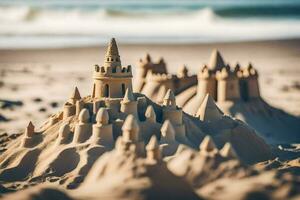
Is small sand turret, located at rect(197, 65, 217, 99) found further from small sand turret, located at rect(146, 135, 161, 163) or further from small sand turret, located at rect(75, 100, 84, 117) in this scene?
small sand turret, located at rect(146, 135, 161, 163)

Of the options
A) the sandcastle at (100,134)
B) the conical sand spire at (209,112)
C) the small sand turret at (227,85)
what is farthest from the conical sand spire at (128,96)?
the small sand turret at (227,85)

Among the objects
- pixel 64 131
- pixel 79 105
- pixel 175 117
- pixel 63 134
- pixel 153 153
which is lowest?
pixel 153 153

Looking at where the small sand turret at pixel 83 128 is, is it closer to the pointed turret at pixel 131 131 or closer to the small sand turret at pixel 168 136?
the small sand turret at pixel 168 136

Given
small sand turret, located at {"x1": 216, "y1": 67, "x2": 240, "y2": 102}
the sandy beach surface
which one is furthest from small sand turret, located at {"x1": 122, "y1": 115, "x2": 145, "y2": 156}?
the sandy beach surface

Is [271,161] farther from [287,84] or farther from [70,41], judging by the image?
[70,41]

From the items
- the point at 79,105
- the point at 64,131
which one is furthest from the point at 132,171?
the point at 79,105

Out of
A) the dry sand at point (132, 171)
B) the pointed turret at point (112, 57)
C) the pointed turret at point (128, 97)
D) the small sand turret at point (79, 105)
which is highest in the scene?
the pointed turret at point (112, 57)

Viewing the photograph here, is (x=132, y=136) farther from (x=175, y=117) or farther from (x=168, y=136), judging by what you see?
(x=175, y=117)
